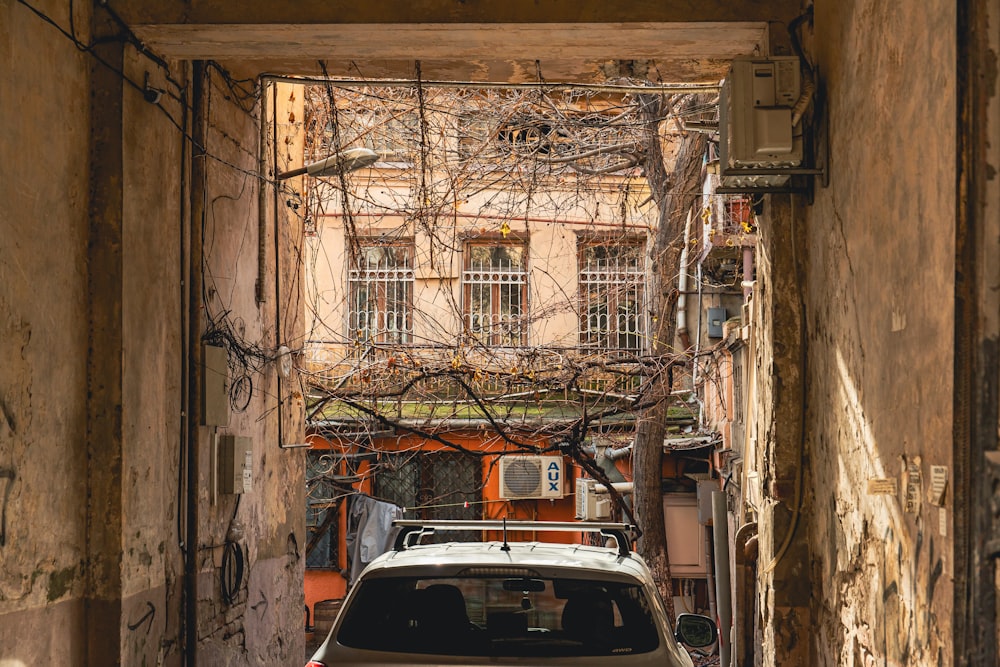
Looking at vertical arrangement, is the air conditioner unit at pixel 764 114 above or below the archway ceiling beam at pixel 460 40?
below

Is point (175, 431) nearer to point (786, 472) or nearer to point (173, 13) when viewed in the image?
point (173, 13)

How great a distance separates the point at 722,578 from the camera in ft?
32.2

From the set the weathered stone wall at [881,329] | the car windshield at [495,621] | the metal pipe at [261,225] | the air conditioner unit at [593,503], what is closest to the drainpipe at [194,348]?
the metal pipe at [261,225]

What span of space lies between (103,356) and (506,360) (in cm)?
802

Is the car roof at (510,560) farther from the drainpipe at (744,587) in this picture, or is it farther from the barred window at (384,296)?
the barred window at (384,296)

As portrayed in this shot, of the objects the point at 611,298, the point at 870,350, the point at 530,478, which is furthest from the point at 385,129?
the point at 870,350

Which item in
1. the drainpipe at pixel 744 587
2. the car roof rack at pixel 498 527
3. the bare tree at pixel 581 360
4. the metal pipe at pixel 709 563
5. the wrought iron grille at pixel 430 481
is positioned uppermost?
the bare tree at pixel 581 360

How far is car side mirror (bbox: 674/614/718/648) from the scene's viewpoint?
208 inches

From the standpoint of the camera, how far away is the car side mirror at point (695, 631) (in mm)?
5285

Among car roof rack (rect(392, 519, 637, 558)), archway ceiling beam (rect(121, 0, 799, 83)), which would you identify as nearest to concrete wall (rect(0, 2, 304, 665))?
archway ceiling beam (rect(121, 0, 799, 83))

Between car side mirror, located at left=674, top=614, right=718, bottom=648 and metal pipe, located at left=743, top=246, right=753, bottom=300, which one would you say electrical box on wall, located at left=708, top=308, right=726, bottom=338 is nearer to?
metal pipe, located at left=743, top=246, right=753, bottom=300

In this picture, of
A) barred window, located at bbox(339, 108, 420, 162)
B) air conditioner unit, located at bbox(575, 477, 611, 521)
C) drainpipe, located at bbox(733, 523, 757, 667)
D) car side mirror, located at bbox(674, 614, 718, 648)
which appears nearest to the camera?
car side mirror, located at bbox(674, 614, 718, 648)

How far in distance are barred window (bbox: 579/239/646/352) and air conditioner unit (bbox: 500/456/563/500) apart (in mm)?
2045

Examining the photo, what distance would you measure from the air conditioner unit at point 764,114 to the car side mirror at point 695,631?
7.37ft
